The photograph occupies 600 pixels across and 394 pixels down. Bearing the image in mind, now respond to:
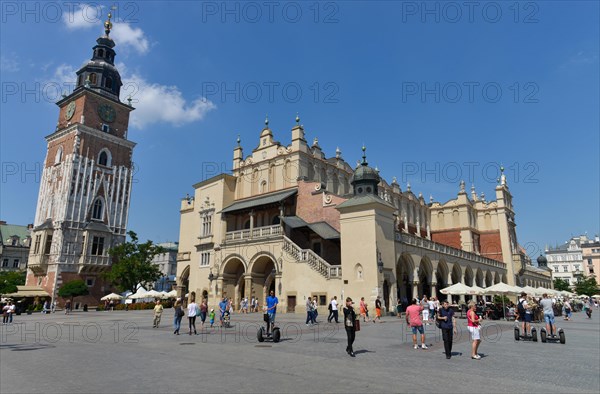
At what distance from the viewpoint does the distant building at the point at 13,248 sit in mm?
80500

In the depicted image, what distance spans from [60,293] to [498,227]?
2351 inches

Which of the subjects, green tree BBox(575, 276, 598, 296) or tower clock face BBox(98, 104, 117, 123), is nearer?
tower clock face BBox(98, 104, 117, 123)

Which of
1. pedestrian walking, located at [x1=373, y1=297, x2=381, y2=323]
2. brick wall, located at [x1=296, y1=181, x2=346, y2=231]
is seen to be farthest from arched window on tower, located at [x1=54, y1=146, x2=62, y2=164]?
pedestrian walking, located at [x1=373, y1=297, x2=381, y2=323]

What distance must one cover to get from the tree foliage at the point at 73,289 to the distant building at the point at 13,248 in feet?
131

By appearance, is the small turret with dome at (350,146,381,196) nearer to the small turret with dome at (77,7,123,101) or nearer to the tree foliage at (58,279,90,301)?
the tree foliage at (58,279,90,301)

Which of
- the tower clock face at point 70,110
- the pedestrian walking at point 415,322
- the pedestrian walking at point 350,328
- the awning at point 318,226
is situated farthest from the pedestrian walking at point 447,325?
the tower clock face at point 70,110

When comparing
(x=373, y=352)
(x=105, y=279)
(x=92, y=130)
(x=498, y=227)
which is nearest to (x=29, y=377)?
(x=373, y=352)

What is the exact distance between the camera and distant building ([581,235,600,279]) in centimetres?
10406

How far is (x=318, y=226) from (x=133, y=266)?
28106 millimetres

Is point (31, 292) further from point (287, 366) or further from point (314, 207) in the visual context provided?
point (287, 366)

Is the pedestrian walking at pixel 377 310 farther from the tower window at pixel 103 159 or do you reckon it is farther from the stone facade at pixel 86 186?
the tower window at pixel 103 159

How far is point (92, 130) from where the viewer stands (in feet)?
189

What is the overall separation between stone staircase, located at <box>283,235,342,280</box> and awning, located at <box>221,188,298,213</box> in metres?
4.58

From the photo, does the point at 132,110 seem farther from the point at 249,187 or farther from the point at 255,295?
the point at 255,295
